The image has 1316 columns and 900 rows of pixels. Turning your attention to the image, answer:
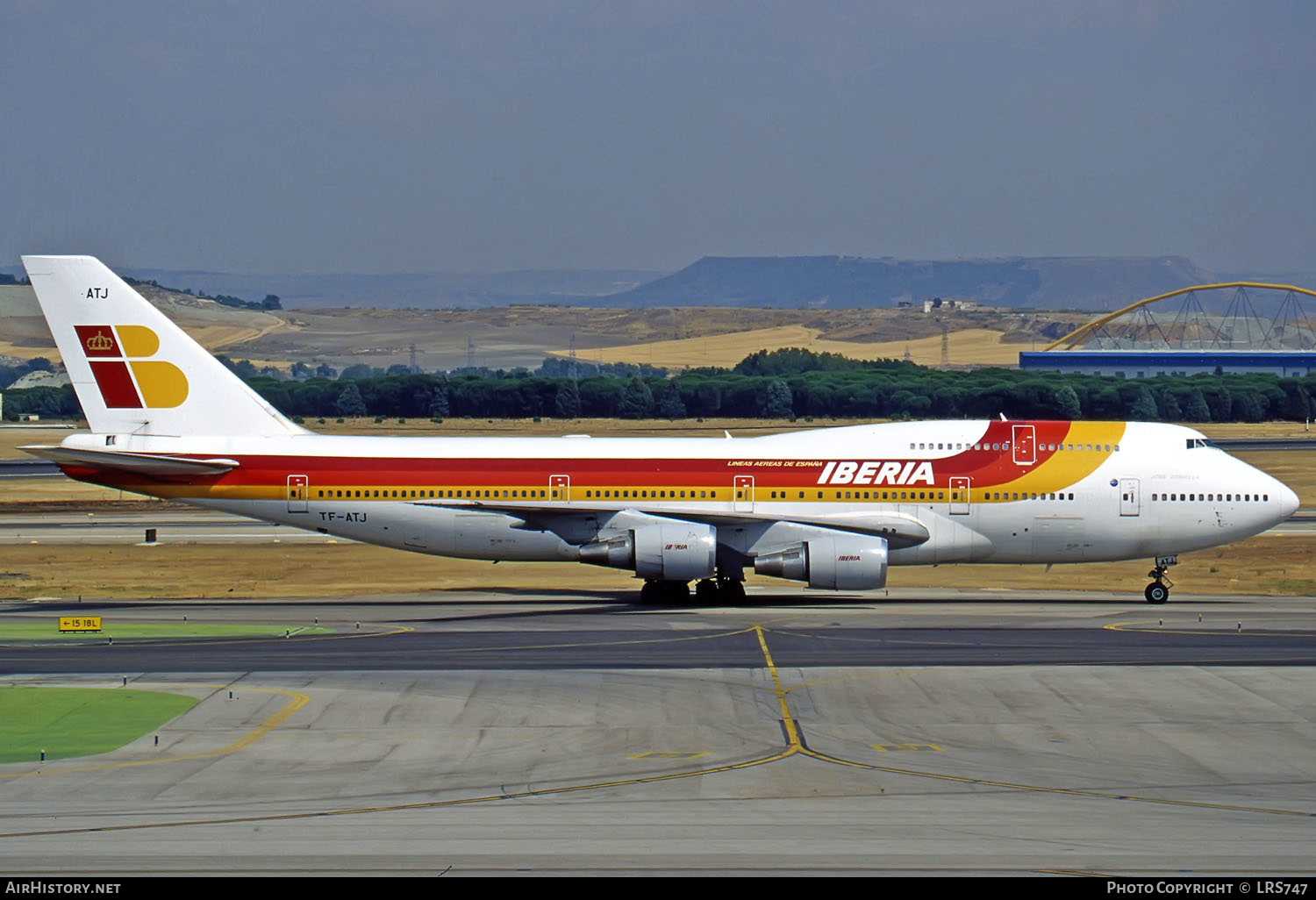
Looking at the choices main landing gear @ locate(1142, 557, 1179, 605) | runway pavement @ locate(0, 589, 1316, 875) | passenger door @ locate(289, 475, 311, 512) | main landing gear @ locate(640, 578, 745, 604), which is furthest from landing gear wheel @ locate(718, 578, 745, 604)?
passenger door @ locate(289, 475, 311, 512)

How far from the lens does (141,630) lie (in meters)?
39.1

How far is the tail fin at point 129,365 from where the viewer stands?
45.9 meters

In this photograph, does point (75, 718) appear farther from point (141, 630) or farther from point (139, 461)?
point (139, 461)

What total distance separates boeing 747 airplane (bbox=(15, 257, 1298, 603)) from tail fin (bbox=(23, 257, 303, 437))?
5cm

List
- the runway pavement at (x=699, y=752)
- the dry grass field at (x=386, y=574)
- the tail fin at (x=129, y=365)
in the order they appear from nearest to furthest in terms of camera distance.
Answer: the runway pavement at (x=699, y=752) → the tail fin at (x=129, y=365) → the dry grass field at (x=386, y=574)

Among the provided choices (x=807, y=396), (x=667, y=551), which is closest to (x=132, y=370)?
(x=667, y=551)

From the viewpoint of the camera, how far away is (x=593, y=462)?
46.1 m

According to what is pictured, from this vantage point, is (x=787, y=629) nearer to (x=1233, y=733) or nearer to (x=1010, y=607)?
(x=1010, y=607)

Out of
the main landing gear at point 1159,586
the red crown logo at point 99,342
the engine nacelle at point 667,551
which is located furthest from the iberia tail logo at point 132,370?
the main landing gear at point 1159,586

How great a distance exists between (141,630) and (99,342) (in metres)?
11.2

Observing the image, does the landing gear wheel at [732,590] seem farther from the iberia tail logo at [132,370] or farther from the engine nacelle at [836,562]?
the iberia tail logo at [132,370]

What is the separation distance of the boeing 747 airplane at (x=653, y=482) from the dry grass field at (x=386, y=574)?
3962 mm

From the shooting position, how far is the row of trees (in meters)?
128

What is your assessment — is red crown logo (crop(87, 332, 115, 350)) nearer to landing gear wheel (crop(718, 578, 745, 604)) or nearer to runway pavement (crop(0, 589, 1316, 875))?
runway pavement (crop(0, 589, 1316, 875))
